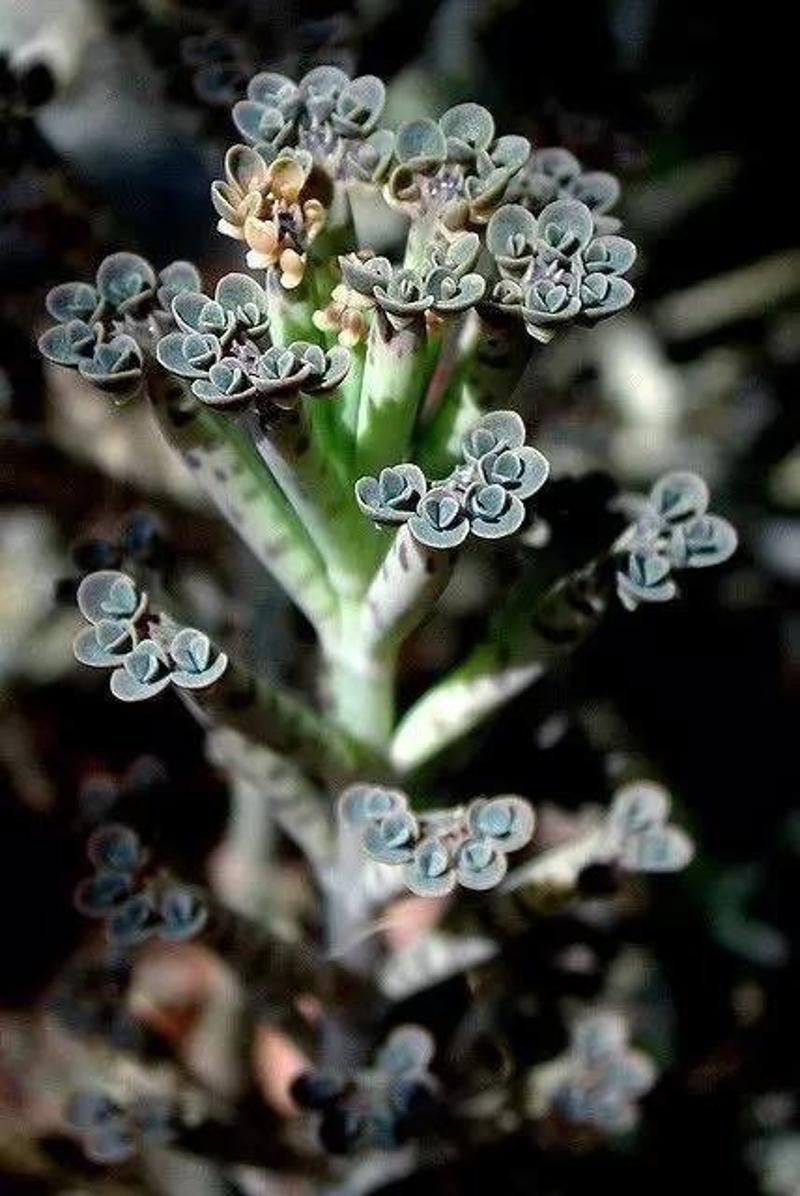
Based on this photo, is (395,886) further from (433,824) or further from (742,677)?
(742,677)

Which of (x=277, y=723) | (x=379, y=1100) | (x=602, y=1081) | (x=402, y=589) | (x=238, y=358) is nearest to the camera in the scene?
(x=238, y=358)

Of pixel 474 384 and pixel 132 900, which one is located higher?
pixel 474 384

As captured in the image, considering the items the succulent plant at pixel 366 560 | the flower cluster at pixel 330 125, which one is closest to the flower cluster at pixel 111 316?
the succulent plant at pixel 366 560

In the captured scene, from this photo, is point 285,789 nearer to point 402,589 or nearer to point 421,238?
point 402,589

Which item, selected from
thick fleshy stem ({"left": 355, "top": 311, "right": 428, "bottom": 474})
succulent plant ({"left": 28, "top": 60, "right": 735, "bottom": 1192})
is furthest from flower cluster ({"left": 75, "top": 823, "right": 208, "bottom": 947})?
thick fleshy stem ({"left": 355, "top": 311, "right": 428, "bottom": 474})

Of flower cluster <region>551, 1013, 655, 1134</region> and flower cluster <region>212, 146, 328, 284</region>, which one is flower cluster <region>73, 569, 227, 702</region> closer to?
flower cluster <region>212, 146, 328, 284</region>

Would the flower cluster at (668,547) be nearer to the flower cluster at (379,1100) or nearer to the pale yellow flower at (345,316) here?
the pale yellow flower at (345,316)

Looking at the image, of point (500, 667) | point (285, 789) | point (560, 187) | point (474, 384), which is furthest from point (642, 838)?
point (560, 187)

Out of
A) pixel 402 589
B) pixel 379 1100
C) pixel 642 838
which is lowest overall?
pixel 379 1100
